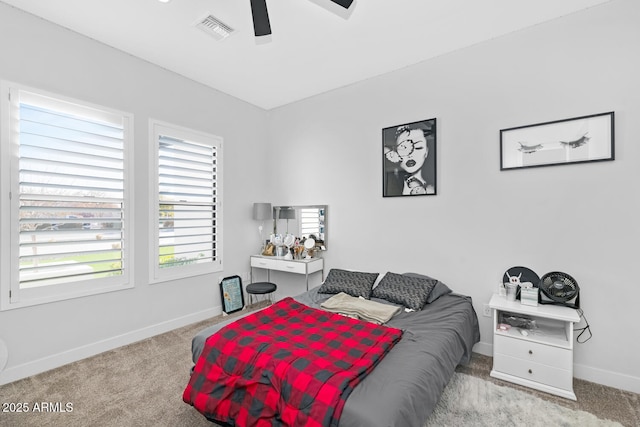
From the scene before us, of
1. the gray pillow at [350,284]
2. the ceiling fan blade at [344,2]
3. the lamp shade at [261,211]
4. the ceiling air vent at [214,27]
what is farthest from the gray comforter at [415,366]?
the ceiling air vent at [214,27]

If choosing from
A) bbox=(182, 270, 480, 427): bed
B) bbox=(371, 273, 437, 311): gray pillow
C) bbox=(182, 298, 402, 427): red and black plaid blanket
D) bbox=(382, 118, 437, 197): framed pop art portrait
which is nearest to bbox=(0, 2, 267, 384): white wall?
bbox=(182, 270, 480, 427): bed

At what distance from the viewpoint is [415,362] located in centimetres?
170

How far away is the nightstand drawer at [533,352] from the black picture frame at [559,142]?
145 centimetres

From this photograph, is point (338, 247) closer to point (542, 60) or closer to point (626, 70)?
point (542, 60)

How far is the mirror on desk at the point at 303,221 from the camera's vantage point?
3.87 metres

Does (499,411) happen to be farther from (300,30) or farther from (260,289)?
(300,30)

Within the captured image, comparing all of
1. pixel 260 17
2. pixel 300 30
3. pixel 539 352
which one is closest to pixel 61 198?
pixel 260 17

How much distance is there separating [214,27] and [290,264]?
8.54 feet

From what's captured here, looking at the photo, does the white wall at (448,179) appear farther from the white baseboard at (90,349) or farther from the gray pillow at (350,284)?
the gray pillow at (350,284)

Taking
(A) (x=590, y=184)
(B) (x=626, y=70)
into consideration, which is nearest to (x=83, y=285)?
(A) (x=590, y=184)

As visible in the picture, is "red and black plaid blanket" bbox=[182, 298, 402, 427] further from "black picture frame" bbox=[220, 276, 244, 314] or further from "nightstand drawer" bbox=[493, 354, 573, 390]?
"black picture frame" bbox=[220, 276, 244, 314]

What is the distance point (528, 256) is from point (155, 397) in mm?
3193

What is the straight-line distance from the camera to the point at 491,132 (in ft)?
9.00

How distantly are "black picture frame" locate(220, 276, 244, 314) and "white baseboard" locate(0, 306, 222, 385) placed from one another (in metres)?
0.27
